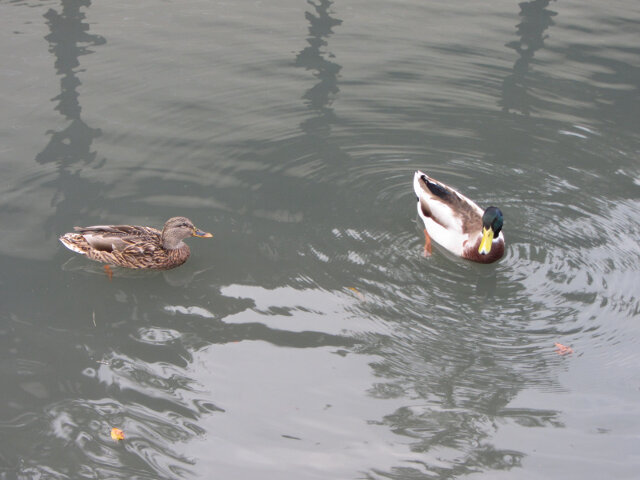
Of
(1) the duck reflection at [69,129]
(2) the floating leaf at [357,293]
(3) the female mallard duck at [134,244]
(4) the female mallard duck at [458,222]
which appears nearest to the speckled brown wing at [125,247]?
(3) the female mallard duck at [134,244]

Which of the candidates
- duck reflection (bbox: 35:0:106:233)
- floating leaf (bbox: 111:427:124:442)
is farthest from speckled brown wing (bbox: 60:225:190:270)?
floating leaf (bbox: 111:427:124:442)

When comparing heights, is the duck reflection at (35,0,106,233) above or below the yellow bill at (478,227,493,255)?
above

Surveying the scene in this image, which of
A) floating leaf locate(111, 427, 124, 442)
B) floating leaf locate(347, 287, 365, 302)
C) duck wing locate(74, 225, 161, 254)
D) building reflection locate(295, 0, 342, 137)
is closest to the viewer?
floating leaf locate(111, 427, 124, 442)

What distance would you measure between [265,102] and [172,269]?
2.84 meters

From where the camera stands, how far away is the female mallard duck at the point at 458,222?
634cm

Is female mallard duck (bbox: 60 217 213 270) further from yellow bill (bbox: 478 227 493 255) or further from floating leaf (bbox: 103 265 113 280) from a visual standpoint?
yellow bill (bbox: 478 227 493 255)

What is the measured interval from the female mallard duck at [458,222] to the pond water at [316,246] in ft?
0.42

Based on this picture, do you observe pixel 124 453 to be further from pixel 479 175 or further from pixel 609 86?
pixel 609 86

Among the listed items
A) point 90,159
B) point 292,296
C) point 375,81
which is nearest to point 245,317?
point 292,296

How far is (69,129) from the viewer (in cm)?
785

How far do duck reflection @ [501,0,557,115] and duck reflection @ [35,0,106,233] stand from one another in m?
4.43

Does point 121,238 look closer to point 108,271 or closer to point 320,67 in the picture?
point 108,271

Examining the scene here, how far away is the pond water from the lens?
4941 mm

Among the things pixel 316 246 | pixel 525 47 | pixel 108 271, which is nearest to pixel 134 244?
pixel 108 271
